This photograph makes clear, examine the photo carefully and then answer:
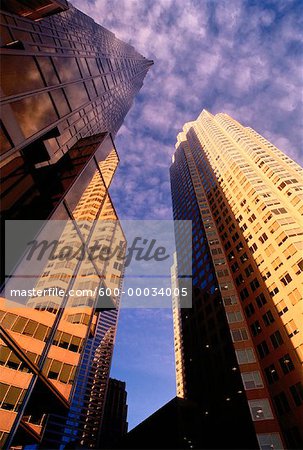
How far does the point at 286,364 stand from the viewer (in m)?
36.0

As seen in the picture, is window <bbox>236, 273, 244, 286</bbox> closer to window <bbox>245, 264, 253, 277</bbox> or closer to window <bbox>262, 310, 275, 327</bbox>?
window <bbox>245, 264, 253, 277</bbox>

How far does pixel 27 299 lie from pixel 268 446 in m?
31.1

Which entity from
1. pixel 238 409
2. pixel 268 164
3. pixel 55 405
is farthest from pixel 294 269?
pixel 55 405

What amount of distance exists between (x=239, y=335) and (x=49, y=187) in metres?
40.2

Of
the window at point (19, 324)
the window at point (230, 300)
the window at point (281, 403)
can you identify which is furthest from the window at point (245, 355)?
the window at point (19, 324)

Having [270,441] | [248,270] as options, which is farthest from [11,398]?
[248,270]

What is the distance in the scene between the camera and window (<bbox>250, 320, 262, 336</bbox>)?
42.7 meters

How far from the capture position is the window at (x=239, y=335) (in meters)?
43.5

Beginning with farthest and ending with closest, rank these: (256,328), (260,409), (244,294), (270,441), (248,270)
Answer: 1. (248,270)
2. (244,294)
3. (256,328)
4. (260,409)
5. (270,441)

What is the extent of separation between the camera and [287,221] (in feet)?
158

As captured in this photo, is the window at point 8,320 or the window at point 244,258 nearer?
the window at point 8,320

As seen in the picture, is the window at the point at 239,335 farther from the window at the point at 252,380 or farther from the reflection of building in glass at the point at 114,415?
the reflection of building in glass at the point at 114,415

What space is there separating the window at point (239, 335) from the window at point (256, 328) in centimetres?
121

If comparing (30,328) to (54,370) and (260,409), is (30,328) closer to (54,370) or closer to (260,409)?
(54,370)
